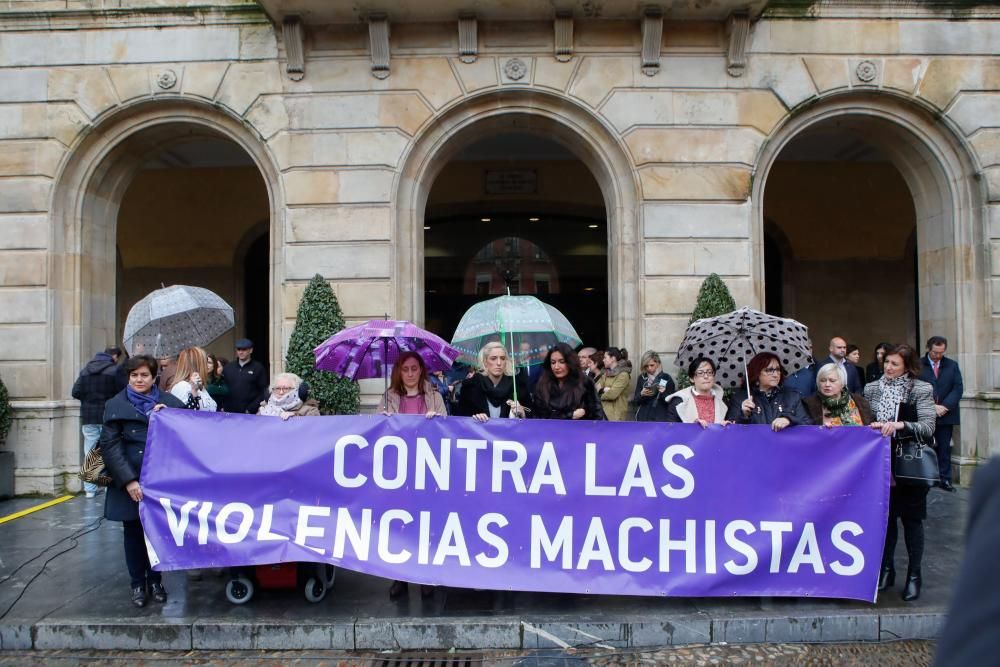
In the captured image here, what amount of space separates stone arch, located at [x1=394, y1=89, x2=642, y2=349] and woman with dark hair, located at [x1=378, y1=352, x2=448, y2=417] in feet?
12.7

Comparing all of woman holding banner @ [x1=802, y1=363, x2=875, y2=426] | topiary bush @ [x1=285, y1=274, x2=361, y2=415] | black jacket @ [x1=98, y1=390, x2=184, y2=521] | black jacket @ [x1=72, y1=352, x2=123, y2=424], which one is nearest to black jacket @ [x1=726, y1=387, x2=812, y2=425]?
woman holding banner @ [x1=802, y1=363, x2=875, y2=426]

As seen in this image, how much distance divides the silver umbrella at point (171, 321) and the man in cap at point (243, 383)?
1713 mm

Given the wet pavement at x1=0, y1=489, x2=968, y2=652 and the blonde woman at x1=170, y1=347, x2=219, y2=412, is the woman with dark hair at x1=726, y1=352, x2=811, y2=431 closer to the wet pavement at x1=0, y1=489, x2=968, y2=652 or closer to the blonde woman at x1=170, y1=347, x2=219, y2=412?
the wet pavement at x1=0, y1=489, x2=968, y2=652

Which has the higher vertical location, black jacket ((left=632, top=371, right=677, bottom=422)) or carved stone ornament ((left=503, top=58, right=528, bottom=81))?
carved stone ornament ((left=503, top=58, right=528, bottom=81))

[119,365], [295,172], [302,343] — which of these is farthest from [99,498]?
[295,172]

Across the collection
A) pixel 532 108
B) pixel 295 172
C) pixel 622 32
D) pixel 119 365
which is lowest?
pixel 119 365

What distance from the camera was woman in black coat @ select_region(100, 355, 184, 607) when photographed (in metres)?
5.35

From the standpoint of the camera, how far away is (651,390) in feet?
27.7

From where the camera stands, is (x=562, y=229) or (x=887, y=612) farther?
A: (x=562, y=229)

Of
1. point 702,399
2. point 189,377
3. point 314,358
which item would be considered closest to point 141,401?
point 189,377

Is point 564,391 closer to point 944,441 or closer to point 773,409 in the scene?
point 773,409

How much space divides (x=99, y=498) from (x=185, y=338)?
14.4 ft

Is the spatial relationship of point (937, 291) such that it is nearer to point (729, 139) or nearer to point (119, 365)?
point (729, 139)

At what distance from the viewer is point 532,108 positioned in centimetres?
1016
